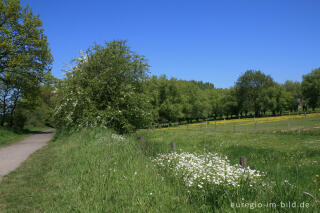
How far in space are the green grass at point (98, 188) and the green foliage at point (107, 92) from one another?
243 inches

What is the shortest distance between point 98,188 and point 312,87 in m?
74.6

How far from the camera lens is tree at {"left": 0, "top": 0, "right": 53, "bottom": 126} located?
1898 centimetres

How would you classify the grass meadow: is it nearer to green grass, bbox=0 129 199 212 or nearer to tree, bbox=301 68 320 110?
green grass, bbox=0 129 199 212

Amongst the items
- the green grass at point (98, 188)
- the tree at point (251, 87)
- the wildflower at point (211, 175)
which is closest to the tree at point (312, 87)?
the tree at point (251, 87)

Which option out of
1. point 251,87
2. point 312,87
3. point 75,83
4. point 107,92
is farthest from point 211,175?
point 251,87

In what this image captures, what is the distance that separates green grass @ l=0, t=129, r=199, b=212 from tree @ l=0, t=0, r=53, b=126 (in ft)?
49.3

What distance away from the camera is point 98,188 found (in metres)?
4.32

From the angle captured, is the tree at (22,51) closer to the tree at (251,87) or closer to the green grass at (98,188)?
the green grass at (98,188)

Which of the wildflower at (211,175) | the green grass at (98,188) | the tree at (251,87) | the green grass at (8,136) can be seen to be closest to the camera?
the green grass at (98,188)

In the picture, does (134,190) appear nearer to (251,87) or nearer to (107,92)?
(107,92)

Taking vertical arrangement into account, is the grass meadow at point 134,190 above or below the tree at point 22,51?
below

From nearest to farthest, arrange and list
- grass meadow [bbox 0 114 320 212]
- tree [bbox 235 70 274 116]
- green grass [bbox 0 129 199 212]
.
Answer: grass meadow [bbox 0 114 320 212] < green grass [bbox 0 129 199 212] < tree [bbox 235 70 274 116]

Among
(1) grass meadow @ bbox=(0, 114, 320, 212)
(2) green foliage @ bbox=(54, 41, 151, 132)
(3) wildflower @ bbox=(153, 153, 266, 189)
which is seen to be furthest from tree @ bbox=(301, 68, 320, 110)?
(3) wildflower @ bbox=(153, 153, 266, 189)

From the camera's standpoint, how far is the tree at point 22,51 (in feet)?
62.3
